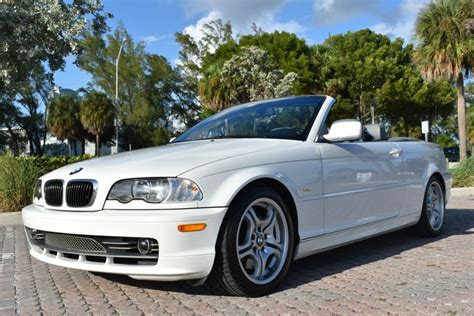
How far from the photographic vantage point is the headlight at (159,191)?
324 centimetres

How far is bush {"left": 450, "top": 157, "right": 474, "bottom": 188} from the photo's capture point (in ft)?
43.6

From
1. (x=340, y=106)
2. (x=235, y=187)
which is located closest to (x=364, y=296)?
(x=235, y=187)

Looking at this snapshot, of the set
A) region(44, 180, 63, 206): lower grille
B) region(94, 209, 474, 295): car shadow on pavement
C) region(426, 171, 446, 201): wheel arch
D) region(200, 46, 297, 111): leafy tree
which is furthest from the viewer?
region(200, 46, 297, 111): leafy tree

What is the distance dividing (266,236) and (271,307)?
0.58 meters

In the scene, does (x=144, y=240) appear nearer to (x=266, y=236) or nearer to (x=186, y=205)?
(x=186, y=205)

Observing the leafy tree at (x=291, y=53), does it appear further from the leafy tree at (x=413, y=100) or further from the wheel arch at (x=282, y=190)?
the wheel arch at (x=282, y=190)

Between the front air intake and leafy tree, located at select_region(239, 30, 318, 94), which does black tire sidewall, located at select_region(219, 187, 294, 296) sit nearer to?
the front air intake

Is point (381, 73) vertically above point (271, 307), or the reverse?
point (381, 73)

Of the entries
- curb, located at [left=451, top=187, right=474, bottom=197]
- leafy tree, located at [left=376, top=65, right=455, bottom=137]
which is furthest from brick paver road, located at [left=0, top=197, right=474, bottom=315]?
leafy tree, located at [left=376, top=65, right=455, bottom=137]

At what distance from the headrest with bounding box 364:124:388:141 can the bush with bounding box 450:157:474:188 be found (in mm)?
8861

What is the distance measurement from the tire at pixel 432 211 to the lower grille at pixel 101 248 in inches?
139

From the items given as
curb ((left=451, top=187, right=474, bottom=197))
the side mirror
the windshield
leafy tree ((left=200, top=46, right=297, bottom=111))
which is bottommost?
curb ((left=451, top=187, right=474, bottom=197))

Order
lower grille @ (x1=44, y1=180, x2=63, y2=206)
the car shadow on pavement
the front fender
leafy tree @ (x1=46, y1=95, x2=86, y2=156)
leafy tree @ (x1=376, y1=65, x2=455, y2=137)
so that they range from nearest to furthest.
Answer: the front fender, lower grille @ (x1=44, y1=180, x2=63, y2=206), the car shadow on pavement, leafy tree @ (x1=376, y1=65, x2=455, y2=137), leafy tree @ (x1=46, y1=95, x2=86, y2=156)

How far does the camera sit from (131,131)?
168 ft
